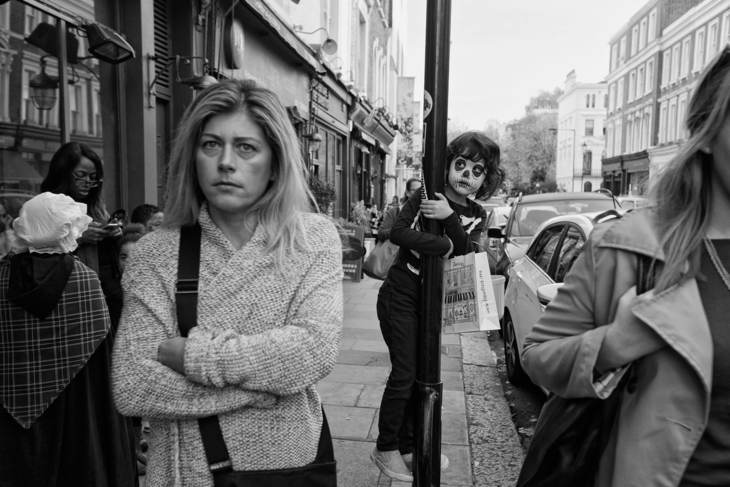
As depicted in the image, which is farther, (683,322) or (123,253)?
(123,253)

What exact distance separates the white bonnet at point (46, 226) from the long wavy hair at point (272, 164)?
1.13m

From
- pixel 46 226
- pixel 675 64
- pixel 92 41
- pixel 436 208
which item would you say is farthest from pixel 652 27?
pixel 46 226

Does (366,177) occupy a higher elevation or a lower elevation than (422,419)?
higher

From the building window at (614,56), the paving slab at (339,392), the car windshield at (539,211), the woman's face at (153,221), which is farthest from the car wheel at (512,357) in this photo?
the building window at (614,56)

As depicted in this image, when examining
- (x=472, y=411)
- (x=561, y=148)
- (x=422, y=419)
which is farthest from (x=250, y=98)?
(x=561, y=148)

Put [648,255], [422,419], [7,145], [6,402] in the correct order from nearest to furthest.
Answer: [648,255] → [6,402] → [422,419] → [7,145]

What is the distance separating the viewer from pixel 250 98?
5.57ft

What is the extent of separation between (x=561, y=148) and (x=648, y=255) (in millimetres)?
92732

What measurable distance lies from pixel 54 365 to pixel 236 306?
58.0 inches

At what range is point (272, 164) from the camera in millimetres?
1754

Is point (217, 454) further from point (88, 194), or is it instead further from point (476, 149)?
point (88, 194)

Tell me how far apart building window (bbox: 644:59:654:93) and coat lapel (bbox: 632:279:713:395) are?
52.7 m

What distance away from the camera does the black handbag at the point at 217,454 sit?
1537 millimetres

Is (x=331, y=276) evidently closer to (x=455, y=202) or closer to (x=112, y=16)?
(x=455, y=202)
